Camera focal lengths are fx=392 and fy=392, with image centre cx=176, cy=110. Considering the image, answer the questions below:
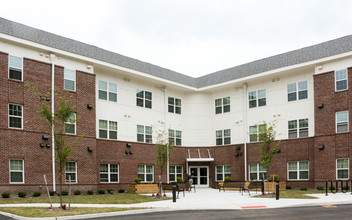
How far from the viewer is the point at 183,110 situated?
3622cm

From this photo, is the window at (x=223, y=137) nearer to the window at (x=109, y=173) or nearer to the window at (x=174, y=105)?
the window at (x=174, y=105)

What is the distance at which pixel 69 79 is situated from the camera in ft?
87.8

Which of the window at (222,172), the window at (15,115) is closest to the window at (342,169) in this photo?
the window at (222,172)

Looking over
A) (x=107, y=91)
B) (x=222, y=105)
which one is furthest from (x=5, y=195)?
(x=222, y=105)

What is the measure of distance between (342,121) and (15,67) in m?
21.8

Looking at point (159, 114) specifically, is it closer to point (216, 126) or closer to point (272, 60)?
point (216, 126)

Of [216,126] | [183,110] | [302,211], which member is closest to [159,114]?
[183,110]

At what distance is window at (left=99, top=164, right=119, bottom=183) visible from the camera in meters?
28.6

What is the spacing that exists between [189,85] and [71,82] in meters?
12.1

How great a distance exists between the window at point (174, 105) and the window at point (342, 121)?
13.9m

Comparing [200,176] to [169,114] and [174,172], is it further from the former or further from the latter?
[169,114]

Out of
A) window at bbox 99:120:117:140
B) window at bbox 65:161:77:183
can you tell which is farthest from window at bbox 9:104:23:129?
window at bbox 99:120:117:140

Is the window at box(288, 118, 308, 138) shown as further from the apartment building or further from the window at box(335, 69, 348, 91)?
the window at box(335, 69, 348, 91)

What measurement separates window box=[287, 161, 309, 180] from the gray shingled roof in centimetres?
758
